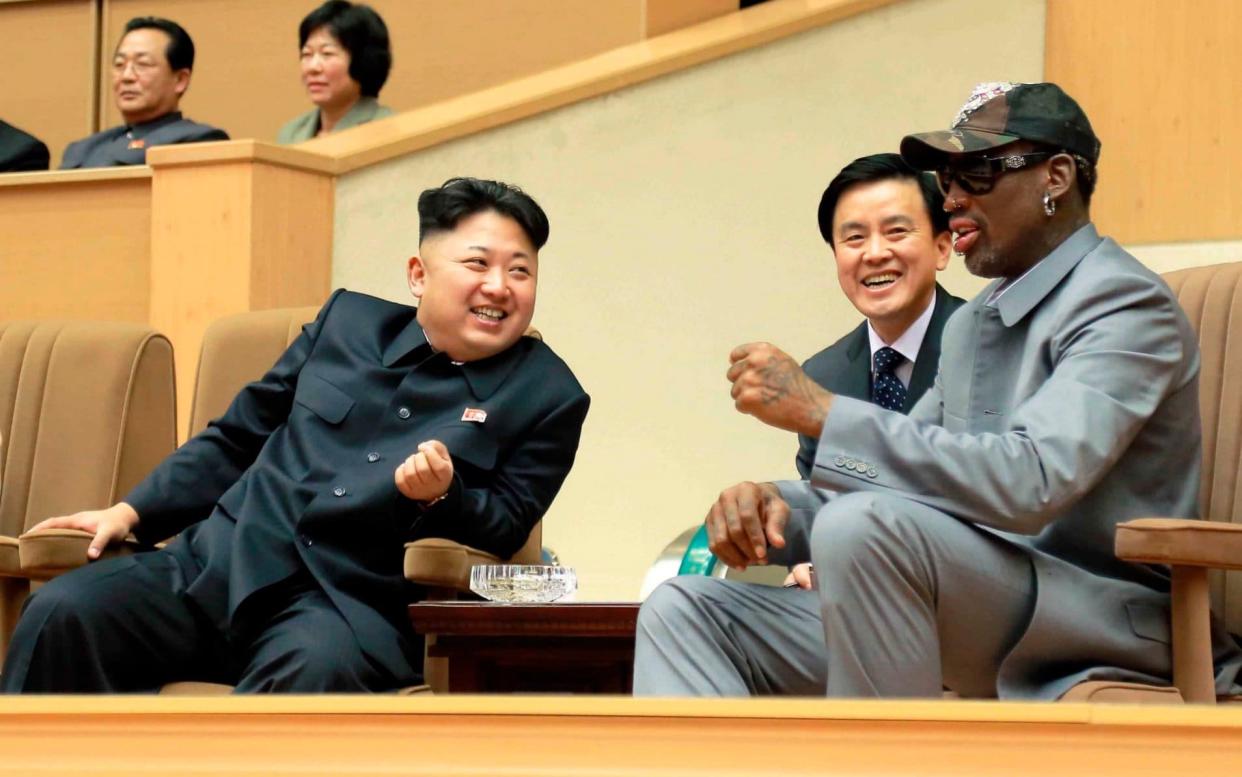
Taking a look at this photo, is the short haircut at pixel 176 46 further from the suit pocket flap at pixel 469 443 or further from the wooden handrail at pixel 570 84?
the suit pocket flap at pixel 469 443

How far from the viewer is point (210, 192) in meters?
4.07

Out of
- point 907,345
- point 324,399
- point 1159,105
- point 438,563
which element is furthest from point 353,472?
point 1159,105

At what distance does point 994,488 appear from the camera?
1.82 metres

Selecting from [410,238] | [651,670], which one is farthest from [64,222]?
[651,670]

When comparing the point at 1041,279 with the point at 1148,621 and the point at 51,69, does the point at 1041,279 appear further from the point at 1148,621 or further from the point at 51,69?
the point at 51,69

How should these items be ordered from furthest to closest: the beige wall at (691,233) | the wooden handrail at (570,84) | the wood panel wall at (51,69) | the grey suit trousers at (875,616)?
the wood panel wall at (51,69)
the wooden handrail at (570,84)
the beige wall at (691,233)
the grey suit trousers at (875,616)

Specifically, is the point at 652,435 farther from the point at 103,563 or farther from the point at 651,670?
the point at 651,670

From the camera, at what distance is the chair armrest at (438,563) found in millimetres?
2309

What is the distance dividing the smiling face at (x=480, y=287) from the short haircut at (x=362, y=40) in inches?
84.1

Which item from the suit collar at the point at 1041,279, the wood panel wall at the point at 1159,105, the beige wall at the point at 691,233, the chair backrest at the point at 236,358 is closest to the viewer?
the suit collar at the point at 1041,279

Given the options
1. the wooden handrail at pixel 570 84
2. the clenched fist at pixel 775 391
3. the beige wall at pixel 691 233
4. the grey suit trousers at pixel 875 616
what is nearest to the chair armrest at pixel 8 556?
the grey suit trousers at pixel 875 616

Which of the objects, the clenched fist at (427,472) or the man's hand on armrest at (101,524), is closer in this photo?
the clenched fist at (427,472)

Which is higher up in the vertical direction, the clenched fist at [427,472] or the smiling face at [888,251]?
the smiling face at [888,251]

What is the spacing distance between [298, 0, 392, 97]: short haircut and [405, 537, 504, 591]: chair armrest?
2.59 metres
